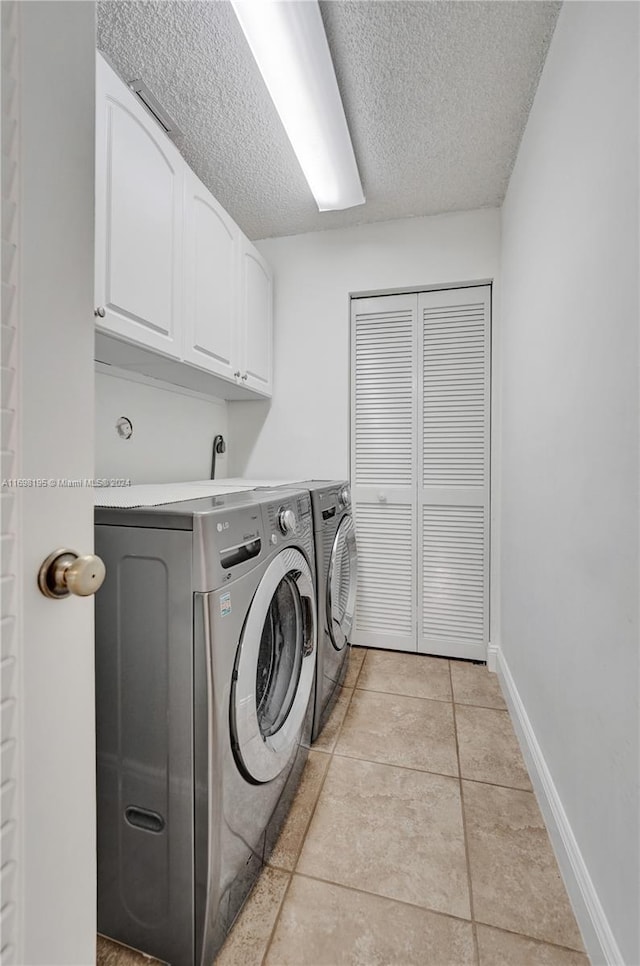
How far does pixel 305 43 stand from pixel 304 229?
1.31 m

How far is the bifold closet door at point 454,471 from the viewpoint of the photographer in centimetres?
243

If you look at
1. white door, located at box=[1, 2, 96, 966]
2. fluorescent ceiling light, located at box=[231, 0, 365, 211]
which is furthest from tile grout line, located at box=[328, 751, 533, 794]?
fluorescent ceiling light, located at box=[231, 0, 365, 211]

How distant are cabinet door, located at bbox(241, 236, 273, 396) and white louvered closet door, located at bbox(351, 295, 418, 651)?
524 mm

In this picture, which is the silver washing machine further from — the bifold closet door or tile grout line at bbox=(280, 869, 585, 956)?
the bifold closet door

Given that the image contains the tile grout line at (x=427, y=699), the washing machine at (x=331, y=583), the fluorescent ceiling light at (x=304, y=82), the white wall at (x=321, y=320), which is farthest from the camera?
the white wall at (x=321, y=320)

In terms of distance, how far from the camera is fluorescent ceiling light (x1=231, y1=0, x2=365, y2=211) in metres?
1.18

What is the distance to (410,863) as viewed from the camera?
3.98 feet

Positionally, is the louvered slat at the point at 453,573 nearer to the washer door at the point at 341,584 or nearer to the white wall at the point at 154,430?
the washer door at the point at 341,584

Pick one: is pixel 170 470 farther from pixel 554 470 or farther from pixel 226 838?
pixel 554 470

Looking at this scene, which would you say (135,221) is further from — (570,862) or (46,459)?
(570,862)

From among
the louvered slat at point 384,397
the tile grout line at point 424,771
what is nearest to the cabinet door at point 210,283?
the louvered slat at point 384,397

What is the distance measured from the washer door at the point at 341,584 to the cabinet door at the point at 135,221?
3.39ft

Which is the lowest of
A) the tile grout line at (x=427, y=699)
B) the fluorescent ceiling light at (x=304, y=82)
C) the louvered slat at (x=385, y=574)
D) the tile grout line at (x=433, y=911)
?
the tile grout line at (x=433, y=911)

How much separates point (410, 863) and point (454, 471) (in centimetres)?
179
